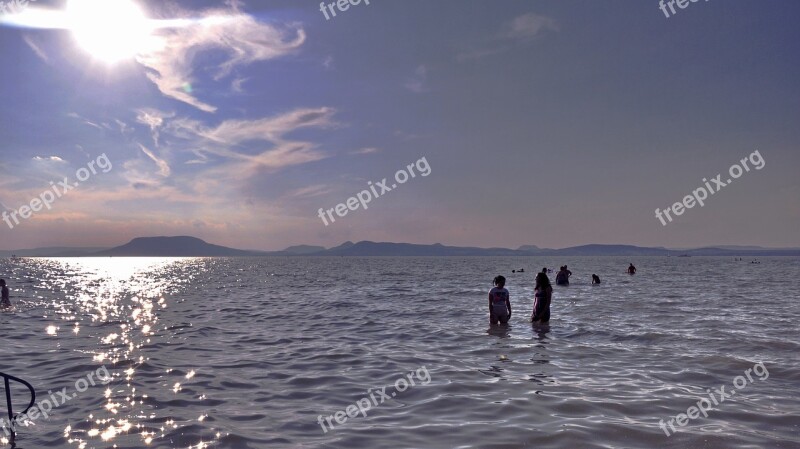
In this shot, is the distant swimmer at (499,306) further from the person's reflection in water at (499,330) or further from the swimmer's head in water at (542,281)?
the swimmer's head in water at (542,281)

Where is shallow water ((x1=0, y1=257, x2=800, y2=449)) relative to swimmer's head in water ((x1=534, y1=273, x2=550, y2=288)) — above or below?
below

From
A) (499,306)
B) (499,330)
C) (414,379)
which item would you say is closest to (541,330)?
(499,330)

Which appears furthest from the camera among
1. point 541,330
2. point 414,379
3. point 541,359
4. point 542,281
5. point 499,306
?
point 542,281

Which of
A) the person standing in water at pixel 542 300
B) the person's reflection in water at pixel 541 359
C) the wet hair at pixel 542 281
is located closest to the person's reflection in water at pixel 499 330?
the person's reflection in water at pixel 541 359

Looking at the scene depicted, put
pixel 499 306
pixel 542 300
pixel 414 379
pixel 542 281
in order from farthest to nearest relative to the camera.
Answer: pixel 542 300 → pixel 542 281 → pixel 499 306 → pixel 414 379

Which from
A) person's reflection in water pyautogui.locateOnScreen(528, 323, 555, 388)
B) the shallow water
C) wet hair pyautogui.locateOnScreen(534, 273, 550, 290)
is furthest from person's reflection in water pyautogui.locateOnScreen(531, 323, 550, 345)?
wet hair pyautogui.locateOnScreen(534, 273, 550, 290)

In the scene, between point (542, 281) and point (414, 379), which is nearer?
point (414, 379)

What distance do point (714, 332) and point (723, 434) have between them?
449 inches

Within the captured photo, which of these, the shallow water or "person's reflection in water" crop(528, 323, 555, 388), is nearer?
the shallow water

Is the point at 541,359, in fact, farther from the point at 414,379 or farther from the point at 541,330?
the point at 541,330

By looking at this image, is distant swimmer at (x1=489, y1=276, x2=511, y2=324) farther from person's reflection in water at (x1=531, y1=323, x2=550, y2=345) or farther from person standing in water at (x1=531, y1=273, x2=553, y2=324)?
person standing in water at (x1=531, y1=273, x2=553, y2=324)

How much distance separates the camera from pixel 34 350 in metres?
14.4

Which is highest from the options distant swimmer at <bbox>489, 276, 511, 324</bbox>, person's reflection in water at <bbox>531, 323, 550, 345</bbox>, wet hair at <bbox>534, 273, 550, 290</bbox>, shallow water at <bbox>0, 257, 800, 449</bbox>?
wet hair at <bbox>534, 273, 550, 290</bbox>

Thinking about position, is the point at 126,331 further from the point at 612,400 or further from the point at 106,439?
the point at 612,400
